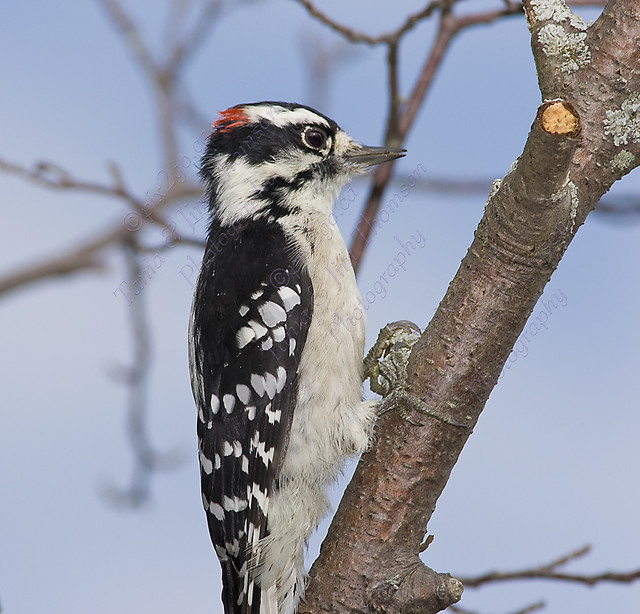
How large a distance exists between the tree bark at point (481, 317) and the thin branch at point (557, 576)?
568mm

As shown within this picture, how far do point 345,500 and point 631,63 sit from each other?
5.88 ft

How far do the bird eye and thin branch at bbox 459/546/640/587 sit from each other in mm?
1968

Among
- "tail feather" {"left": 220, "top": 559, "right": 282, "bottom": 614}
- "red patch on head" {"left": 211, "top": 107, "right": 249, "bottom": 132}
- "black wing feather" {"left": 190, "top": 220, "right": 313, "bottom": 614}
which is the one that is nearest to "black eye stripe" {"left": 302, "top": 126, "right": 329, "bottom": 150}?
"red patch on head" {"left": 211, "top": 107, "right": 249, "bottom": 132}

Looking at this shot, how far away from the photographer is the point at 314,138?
136 inches

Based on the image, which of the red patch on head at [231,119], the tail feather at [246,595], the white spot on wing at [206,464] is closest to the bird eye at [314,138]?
the red patch on head at [231,119]

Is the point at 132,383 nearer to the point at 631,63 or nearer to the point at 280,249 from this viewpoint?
the point at 280,249

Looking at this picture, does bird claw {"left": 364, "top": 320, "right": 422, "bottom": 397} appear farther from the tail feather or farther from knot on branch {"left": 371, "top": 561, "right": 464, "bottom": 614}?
the tail feather

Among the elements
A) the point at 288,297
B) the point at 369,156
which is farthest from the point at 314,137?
the point at 288,297

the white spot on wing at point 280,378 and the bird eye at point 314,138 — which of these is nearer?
the white spot on wing at point 280,378

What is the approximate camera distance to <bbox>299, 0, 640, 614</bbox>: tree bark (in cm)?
241

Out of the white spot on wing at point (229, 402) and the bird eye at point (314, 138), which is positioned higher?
the bird eye at point (314, 138)

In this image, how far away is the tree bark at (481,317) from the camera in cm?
241

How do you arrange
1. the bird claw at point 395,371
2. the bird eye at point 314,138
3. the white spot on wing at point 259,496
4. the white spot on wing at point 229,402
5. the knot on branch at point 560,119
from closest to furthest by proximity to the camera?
the knot on branch at point 560,119
the bird claw at point 395,371
the white spot on wing at point 259,496
the white spot on wing at point 229,402
the bird eye at point 314,138

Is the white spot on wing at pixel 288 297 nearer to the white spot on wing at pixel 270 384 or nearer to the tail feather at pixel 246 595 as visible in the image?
the white spot on wing at pixel 270 384
